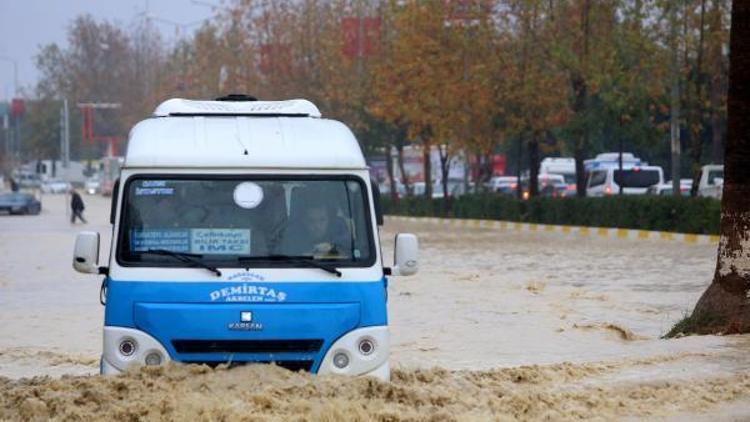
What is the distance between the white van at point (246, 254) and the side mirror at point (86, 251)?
0.6 inches

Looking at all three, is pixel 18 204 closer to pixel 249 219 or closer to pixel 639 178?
pixel 639 178

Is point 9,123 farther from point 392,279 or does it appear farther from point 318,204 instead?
point 318,204

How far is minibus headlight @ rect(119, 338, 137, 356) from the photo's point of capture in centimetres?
976

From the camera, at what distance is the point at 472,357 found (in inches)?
614

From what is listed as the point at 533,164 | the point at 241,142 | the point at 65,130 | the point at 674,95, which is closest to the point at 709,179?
the point at 674,95

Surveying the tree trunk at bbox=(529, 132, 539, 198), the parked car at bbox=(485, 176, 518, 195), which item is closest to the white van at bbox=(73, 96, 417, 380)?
the tree trunk at bbox=(529, 132, 539, 198)

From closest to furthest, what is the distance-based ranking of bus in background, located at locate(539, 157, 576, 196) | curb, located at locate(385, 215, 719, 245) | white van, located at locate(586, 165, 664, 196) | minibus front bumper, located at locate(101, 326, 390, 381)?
minibus front bumper, located at locate(101, 326, 390, 381) < curb, located at locate(385, 215, 719, 245) < white van, located at locate(586, 165, 664, 196) < bus in background, located at locate(539, 157, 576, 196)

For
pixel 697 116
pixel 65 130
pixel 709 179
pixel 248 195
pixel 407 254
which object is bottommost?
pixel 709 179

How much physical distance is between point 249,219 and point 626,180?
154ft

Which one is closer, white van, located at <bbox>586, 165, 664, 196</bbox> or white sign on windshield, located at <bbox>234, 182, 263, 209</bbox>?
white sign on windshield, located at <bbox>234, 182, 263, 209</bbox>

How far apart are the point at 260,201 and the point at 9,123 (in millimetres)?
178867

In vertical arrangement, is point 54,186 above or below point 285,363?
below

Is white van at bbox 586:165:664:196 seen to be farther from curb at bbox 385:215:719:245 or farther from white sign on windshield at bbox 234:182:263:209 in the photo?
white sign on windshield at bbox 234:182:263:209

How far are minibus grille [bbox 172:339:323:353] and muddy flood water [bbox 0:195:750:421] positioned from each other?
0.42 feet
